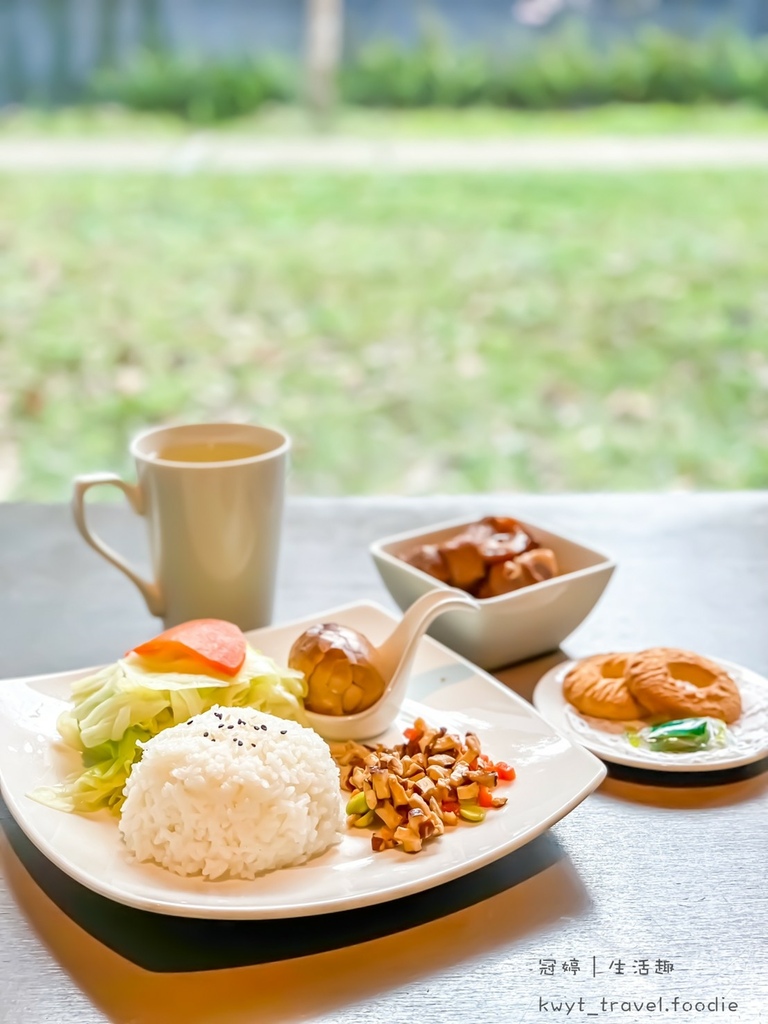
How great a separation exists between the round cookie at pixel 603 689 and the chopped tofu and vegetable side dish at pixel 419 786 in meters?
0.12

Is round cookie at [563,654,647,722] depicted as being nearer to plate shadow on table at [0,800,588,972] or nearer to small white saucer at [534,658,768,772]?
small white saucer at [534,658,768,772]

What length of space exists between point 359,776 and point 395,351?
Answer: 10.2ft

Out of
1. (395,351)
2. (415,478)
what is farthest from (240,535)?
(395,351)

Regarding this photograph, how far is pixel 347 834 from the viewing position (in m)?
0.79

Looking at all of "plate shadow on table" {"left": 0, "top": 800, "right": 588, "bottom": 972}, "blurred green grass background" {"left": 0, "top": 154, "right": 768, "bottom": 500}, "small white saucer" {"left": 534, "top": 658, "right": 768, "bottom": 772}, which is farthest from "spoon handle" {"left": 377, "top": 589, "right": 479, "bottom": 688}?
"blurred green grass background" {"left": 0, "top": 154, "right": 768, "bottom": 500}

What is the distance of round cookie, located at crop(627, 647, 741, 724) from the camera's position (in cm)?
92

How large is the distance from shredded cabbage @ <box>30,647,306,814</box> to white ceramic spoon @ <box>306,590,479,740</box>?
3 centimetres

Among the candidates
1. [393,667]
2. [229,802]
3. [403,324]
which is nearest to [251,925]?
[229,802]

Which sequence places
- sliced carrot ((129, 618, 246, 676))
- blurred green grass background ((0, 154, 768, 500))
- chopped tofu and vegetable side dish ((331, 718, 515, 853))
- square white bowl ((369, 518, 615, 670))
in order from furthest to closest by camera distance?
blurred green grass background ((0, 154, 768, 500)) → square white bowl ((369, 518, 615, 670)) → sliced carrot ((129, 618, 246, 676)) → chopped tofu and vegetable side dish ((331, 718, 515, 853))

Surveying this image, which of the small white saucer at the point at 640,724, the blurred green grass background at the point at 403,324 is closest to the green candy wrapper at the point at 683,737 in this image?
the small white saucer at the point at 640,724

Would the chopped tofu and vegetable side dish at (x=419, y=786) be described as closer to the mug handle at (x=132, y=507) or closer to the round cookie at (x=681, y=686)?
the round cookie at (x=681, y=686)

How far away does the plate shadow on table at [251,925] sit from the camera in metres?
0.69

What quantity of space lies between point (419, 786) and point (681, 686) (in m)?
0.26

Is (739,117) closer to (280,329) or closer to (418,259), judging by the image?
(418,259)
